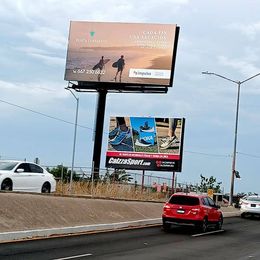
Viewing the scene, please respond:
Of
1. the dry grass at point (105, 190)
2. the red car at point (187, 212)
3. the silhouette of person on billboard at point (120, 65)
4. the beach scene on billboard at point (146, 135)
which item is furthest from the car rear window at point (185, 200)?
the silhouette of person on billboard at point (120, 65)

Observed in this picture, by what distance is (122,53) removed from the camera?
147ft

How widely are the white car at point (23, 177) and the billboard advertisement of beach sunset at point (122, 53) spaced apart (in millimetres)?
19627

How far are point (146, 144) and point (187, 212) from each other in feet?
68.9

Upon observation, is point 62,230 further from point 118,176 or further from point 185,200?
point 118,176

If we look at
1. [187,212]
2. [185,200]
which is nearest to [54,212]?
[187,212]

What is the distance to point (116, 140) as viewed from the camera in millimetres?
44250

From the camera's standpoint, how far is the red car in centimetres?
2261

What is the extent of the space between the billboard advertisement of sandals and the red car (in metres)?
19.0

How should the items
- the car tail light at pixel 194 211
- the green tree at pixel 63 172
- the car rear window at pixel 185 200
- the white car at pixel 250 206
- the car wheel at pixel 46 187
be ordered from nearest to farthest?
1. the car tail light at pixel 194 211
2. the car rear window at pixel 185 200
3. the car wheel at pixel 46 187
4. the white car at pixel 250 206
5. the green tree at pixel 63 172

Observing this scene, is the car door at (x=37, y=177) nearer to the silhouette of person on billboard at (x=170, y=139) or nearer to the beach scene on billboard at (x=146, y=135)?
the beach scene on billboard at (x=146, y=135)

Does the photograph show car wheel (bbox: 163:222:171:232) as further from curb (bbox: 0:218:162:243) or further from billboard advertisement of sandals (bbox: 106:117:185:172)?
billboard advertisement of sandals (bbox: 106:117:185:172)

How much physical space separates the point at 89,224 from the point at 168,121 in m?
23.5

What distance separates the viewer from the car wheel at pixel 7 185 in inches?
914

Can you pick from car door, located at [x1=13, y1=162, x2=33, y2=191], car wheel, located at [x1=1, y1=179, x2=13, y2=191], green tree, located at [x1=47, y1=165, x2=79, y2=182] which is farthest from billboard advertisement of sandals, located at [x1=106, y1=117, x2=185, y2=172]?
car wheel, located at [x1=1, y1=179, x2=13, y2=191]
